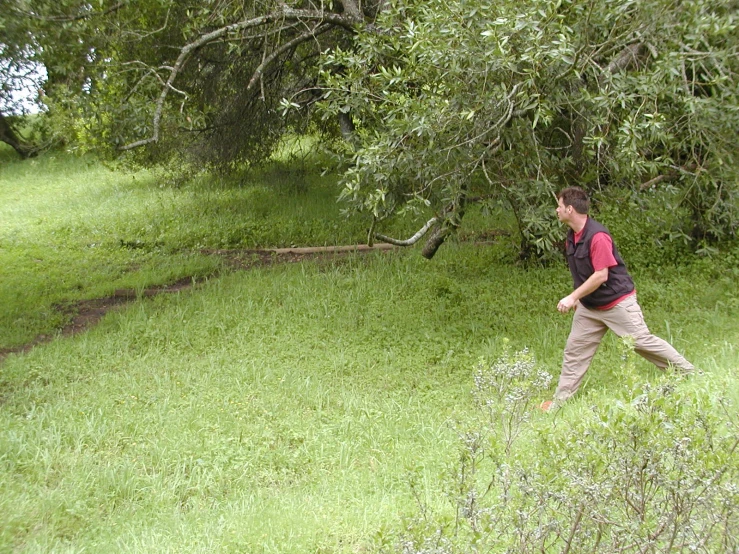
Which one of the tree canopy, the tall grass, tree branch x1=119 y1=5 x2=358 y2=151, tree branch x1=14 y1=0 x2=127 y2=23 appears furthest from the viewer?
the tall grass

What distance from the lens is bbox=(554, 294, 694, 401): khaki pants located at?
5445 millimetres

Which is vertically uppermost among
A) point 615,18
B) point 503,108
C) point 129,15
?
point 129,15

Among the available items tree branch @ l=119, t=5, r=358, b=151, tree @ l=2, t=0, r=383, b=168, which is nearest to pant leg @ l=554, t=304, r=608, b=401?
tree @ l=2, t=0, r=383, b=168

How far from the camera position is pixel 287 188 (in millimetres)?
15609

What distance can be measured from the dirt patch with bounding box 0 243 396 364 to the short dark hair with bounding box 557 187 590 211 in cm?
532

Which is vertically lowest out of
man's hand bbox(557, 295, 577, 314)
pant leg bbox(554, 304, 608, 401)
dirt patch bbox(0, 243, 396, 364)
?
dirt patch bbox(0, 243, 396, 364)

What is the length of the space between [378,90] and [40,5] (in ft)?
13.2

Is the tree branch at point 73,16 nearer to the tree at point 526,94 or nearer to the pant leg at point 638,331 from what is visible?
the tree at point 526,94

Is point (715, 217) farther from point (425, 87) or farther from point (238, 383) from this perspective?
point (238, 383)

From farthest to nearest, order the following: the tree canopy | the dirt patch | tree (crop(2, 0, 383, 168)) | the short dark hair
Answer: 1. the dirt patch
2. tree (crop(2, 0, 383, 168))
3. the tree canopy
4. the short dark hair

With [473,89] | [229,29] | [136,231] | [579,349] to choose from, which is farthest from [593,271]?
[136,231]

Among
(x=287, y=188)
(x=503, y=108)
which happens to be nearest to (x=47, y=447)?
→ (x=503, y=108)

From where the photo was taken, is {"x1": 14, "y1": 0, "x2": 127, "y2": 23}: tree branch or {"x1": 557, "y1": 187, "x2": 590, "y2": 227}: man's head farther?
{"x1": 14, "y1": 0, "x2": 127, "y2": 23}: tree branch

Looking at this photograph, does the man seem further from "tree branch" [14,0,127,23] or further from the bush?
"tree branch" [14,0,127,23]
